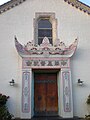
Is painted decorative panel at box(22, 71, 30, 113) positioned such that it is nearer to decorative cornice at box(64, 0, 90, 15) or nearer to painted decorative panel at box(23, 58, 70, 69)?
painted decorative panel at box(23, 58, 70, 69)

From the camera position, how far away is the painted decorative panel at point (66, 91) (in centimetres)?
1233

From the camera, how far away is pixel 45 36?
13883 mm

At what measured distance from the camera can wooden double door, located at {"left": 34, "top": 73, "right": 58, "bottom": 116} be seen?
43.0 ft

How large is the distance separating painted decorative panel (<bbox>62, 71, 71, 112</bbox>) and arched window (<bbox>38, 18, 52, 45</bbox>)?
2394 mm

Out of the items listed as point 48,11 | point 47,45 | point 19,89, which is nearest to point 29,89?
point 19,89

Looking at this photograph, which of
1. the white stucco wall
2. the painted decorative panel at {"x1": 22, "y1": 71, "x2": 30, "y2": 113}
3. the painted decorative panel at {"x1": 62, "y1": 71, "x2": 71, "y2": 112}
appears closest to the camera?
the painted decorative panel at {"x1": 22, "y1": 71, "x2": 30, "y2": 113}

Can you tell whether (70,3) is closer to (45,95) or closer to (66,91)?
(66,91)

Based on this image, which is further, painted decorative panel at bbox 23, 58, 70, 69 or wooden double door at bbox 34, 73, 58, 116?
wooden double door at bbox 34, 73, 58, 116

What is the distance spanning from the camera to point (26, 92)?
12414mm

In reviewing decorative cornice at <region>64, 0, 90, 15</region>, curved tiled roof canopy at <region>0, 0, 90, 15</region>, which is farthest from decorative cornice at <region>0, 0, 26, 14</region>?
decorative cornice at <region>64, 0, 90, 15</region>

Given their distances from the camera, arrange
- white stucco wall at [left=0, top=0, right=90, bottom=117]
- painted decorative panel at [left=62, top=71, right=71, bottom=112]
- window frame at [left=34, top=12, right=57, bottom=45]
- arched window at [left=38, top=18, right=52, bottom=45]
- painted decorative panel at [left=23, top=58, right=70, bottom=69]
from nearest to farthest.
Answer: painted decorative panel at [left=62, top=71, right=71, bottom=112]
white stucco wall at [left=0, top=0, right=90, bottom=117]
painted decorative panel at [left=23, top=58, right=70, bottom=69]
window frame at [left=34, top=12, right=57, bottom=45]
arched window at [left=38, top=18, right=52, bottom=45]

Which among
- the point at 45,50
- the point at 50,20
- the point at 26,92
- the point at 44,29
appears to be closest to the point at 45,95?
the point at 26,92

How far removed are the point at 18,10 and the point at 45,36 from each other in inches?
87.0

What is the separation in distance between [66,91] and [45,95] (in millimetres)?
1388
